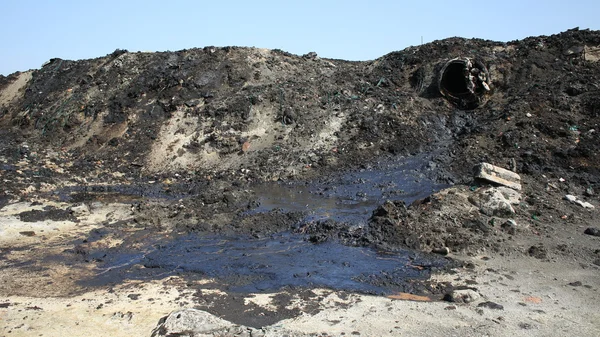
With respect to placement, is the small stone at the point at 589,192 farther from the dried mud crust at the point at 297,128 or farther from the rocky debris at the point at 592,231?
the rocky debris at the point at 592,231

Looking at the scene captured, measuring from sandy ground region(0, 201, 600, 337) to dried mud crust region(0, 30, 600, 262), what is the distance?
1.44 metres

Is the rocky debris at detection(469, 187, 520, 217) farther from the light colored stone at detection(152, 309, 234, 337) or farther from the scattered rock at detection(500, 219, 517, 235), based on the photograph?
the light colored stone at detection(152, 309, 234, 337)

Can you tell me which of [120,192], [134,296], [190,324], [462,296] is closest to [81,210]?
[120,192]

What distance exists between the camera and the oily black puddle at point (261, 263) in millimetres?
6352

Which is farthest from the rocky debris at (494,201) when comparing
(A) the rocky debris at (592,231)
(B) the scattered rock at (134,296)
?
(B) the scattered rock at (134,296)

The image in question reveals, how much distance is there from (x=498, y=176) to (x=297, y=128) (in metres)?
6.33

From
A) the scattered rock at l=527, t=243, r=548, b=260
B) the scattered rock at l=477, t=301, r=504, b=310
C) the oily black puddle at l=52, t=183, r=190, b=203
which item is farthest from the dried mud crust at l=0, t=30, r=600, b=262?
the scattered rock at l=477, t=301, r=504, b=310

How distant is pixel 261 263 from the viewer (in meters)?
7.08

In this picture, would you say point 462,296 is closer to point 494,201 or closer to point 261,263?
point 261,263

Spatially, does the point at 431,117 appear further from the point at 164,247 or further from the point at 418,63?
the point at 164,247

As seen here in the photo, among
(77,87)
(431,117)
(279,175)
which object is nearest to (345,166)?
(279,175)

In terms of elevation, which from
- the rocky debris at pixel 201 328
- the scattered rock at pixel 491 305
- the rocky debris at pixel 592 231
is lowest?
the scattered rock at pixel 491 305

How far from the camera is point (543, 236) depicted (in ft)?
25.4

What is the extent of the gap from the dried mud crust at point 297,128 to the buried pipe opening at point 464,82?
273 millimetres
